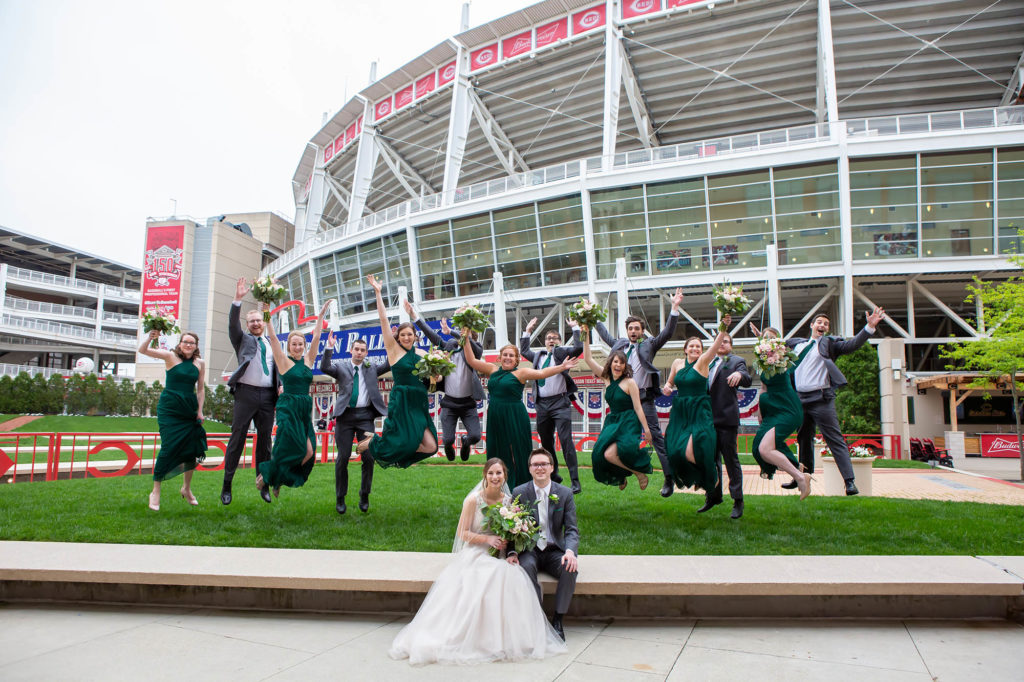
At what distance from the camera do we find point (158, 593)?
16.9 ft

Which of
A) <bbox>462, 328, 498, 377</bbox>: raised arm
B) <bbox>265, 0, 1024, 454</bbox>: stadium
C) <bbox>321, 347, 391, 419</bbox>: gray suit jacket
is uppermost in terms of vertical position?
<bbox>265, 0, 1024, 454</bbox>: stadium

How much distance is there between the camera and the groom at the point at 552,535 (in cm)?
464

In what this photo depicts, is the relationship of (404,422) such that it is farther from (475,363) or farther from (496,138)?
(496,138)

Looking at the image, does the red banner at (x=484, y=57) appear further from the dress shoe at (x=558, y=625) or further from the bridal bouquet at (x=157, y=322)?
the dress shoe at (x=558, y=625)

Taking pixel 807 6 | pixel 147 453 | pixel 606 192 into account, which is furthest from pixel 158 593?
pixel 807 6

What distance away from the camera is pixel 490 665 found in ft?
13.4

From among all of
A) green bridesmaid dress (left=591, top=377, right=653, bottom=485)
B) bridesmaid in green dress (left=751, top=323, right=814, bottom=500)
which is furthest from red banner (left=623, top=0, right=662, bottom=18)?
green bridesmaid dress (left=591, top=377, right=653, bottom=485)

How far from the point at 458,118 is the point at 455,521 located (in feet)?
105

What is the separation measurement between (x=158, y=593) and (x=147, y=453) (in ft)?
66.7

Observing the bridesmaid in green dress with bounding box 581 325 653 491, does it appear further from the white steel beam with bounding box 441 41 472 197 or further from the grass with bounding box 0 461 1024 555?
the white steel beam with bounding box 441 41 472 197

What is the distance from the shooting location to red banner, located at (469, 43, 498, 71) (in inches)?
1409

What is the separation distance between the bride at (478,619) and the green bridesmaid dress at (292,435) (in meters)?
3.49

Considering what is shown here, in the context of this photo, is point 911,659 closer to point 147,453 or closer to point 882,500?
point 882,500

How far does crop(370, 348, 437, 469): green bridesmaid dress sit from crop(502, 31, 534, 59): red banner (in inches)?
1250
